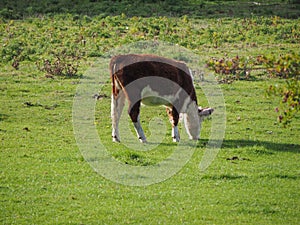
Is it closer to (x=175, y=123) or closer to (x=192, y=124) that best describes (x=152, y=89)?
(x=175, y=123)

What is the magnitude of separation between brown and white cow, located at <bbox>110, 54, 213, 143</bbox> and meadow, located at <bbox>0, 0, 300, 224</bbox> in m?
0.58

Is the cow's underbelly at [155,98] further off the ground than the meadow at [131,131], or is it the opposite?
the cow's underbelly at [155,98]

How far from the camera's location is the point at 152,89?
596 inches

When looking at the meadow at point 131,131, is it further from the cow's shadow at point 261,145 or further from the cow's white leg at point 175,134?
the cow's white leg at point 175,134

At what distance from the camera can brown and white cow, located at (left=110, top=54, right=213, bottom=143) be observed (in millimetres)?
15031

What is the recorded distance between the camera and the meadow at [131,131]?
10.8 m

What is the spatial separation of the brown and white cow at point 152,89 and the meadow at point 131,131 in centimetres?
58

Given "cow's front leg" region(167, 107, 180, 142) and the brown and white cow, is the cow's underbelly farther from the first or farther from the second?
"cow's front leg" region(167, 107, 180, 142)

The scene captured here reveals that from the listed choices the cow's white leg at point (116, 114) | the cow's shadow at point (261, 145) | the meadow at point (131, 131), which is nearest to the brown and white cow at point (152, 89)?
the cow's white leg at point (116, 114)

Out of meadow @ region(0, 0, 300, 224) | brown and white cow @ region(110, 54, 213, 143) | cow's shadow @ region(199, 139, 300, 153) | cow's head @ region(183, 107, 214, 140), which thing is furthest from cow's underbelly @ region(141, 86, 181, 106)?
cow's shadow @ region(199, 139, 300, 153)

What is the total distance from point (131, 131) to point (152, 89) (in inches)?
81.1

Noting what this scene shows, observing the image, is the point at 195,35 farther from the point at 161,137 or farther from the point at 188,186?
the point at 188,186

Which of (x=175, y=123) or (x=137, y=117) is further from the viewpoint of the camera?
(x=175, y=123)

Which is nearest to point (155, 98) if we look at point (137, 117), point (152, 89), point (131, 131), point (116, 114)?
point (152, 89)
